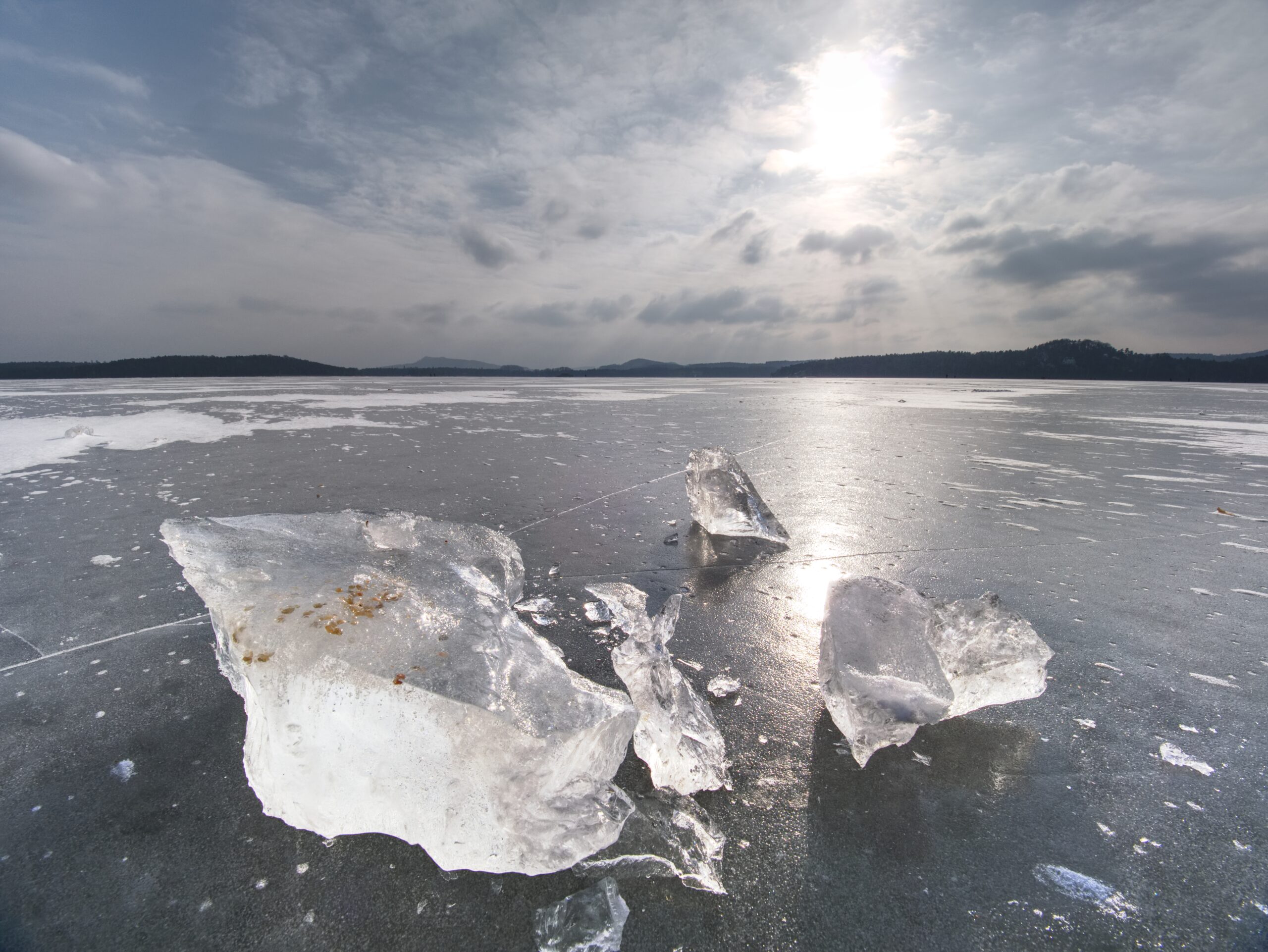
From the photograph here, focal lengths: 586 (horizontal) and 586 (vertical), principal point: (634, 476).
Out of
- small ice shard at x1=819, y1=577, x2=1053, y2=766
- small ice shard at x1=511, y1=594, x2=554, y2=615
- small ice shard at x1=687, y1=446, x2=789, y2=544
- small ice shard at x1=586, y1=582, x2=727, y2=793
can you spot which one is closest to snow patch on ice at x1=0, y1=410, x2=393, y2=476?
small ice shard at x1=511, y1=594, x2=554, y2=615

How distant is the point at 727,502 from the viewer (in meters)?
3.89

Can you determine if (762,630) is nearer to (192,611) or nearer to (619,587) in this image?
(619,587)

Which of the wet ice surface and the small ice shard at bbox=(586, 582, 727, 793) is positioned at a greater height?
the small ice shard at bbox=(586, 582, 727, 793)

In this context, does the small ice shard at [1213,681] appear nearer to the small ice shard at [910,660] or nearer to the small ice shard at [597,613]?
the small ice shard at [910,660]

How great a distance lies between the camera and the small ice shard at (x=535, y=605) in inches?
105

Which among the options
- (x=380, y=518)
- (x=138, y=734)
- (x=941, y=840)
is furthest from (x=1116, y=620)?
(x=138, y=734)

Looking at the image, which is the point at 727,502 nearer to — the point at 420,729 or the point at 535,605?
the point at 535,605

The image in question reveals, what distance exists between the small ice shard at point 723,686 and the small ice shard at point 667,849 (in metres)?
0.53

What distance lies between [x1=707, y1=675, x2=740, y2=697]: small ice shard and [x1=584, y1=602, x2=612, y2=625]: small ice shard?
2.19ft

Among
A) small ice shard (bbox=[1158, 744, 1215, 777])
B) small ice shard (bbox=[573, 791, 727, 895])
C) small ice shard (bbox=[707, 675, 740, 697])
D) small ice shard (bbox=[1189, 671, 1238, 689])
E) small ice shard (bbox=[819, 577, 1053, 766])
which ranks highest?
small ice shard (bbox=[819, 577, 1053, 766])

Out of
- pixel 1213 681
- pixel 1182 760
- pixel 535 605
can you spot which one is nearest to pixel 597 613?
pixel 535 605

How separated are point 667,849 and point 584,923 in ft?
0.86

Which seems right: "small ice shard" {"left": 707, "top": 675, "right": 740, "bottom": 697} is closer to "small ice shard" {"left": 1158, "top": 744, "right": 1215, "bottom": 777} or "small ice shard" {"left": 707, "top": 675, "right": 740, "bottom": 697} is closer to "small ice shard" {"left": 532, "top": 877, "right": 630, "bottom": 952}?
"small ice shard" {"left": 532, "top": 877, "right": 630, "bottom": 952}

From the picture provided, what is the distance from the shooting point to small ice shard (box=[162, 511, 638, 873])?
4.47ft
